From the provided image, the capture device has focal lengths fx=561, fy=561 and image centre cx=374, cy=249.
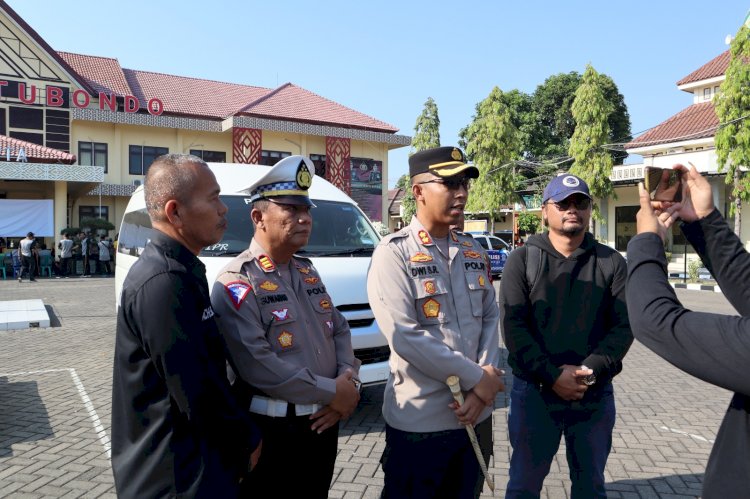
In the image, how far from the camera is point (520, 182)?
36.2 metres

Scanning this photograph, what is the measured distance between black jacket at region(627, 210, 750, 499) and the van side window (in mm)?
5416

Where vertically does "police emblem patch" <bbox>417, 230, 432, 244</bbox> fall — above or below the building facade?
below

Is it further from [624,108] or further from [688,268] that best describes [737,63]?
[624,108]

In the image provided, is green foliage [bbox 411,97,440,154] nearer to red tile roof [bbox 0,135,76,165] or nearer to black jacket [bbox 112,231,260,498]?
red tile roof [bbox 0,135,76,165]

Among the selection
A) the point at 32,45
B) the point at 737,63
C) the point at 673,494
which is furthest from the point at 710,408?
the point at 32,45

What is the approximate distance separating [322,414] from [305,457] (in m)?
0.19

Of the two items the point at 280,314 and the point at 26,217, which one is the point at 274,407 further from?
the point at 26,217

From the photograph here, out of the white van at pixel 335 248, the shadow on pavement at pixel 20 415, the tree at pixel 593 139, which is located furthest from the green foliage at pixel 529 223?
the shadow on pavement at pixel 20 415

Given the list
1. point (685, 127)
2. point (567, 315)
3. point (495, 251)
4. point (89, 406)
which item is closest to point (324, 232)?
point (89, 406)

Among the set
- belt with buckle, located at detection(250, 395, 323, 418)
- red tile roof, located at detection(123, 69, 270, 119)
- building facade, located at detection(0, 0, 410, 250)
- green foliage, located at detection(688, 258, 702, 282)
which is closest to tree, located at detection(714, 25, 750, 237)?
green foliage, located at detection(688, 258, 702, 282)

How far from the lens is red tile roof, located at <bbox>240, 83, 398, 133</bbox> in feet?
107

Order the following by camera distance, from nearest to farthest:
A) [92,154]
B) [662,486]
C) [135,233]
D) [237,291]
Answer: [237,291] < [662,486] < [135,233] < [92,154]

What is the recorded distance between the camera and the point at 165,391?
1.74m

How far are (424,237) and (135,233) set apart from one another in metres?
5.46
